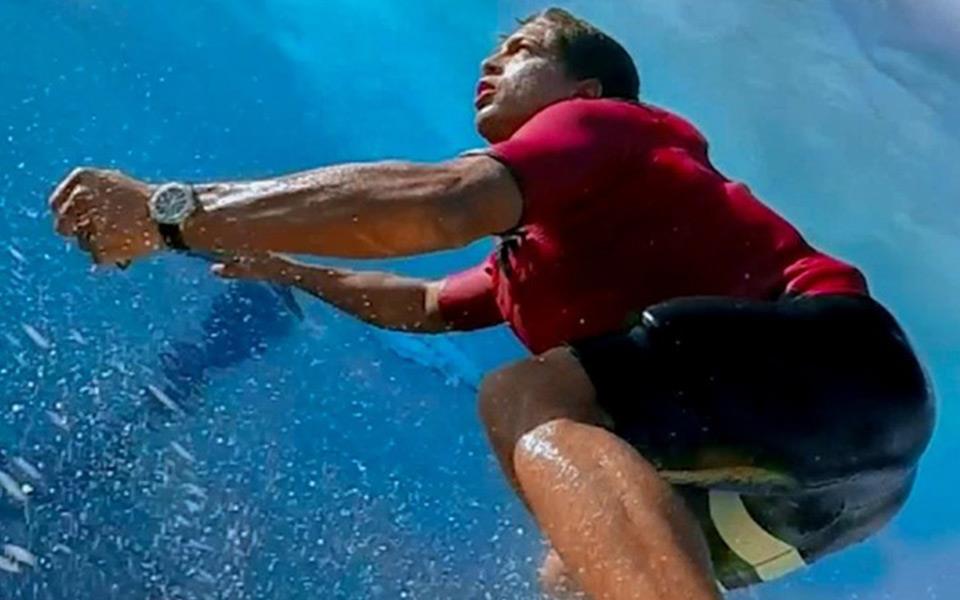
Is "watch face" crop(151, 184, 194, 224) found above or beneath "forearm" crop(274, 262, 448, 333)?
above

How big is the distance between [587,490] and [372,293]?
3.00 feet

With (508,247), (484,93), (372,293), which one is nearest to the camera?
(508,247)

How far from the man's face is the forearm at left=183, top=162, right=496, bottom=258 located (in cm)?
35

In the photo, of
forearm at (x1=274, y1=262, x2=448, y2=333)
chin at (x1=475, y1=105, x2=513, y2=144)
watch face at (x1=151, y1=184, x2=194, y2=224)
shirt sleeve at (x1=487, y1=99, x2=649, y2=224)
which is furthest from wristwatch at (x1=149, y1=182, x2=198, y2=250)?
forearm at (x1=274, y1=262, x2=448, y2=333)

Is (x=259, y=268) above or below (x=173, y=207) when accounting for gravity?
below

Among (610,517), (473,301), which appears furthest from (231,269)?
(610,517)

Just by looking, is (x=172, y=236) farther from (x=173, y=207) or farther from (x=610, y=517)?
(x=610, y=517)

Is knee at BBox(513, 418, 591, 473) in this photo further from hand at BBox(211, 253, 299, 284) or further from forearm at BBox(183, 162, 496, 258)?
hand at BBox(211, 253, 299, 284)

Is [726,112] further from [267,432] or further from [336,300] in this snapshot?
[336,300]

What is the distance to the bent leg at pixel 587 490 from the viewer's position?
1115mm

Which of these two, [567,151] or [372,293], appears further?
[372,293]

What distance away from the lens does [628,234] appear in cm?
145

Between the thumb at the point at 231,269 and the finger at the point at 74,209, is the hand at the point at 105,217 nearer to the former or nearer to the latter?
the finger at the point at 74,209

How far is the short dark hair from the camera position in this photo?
1700mm
